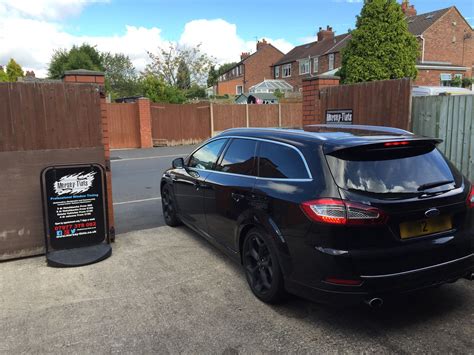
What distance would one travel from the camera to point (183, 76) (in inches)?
1790

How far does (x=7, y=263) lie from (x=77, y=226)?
0.91m

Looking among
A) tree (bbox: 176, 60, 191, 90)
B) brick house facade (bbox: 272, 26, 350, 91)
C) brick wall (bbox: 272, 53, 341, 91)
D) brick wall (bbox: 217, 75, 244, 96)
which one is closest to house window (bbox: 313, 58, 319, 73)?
brick house facade (bbox: 272, 26, 350, 91)

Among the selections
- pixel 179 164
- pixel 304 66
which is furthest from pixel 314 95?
pixel 304 66

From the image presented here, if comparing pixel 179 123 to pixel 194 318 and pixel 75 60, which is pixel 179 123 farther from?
pixel 75 60

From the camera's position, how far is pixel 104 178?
514 centimetres

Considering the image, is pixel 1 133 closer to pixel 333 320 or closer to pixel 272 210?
pixel 272 210

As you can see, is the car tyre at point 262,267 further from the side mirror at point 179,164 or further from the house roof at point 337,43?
the house roof at point 337,43

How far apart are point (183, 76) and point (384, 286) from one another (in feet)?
147

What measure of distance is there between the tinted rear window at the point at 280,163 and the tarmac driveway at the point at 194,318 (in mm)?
1184

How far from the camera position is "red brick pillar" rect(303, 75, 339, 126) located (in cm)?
808

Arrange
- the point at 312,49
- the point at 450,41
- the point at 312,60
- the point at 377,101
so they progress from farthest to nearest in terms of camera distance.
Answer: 1. the point at 312,49
2. the point at 312,60
3. the point at 450,41
4. the point at 377,101

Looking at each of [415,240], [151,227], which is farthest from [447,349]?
[151,227]

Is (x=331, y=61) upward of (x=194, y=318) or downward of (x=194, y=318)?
upward

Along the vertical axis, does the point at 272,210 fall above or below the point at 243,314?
above
